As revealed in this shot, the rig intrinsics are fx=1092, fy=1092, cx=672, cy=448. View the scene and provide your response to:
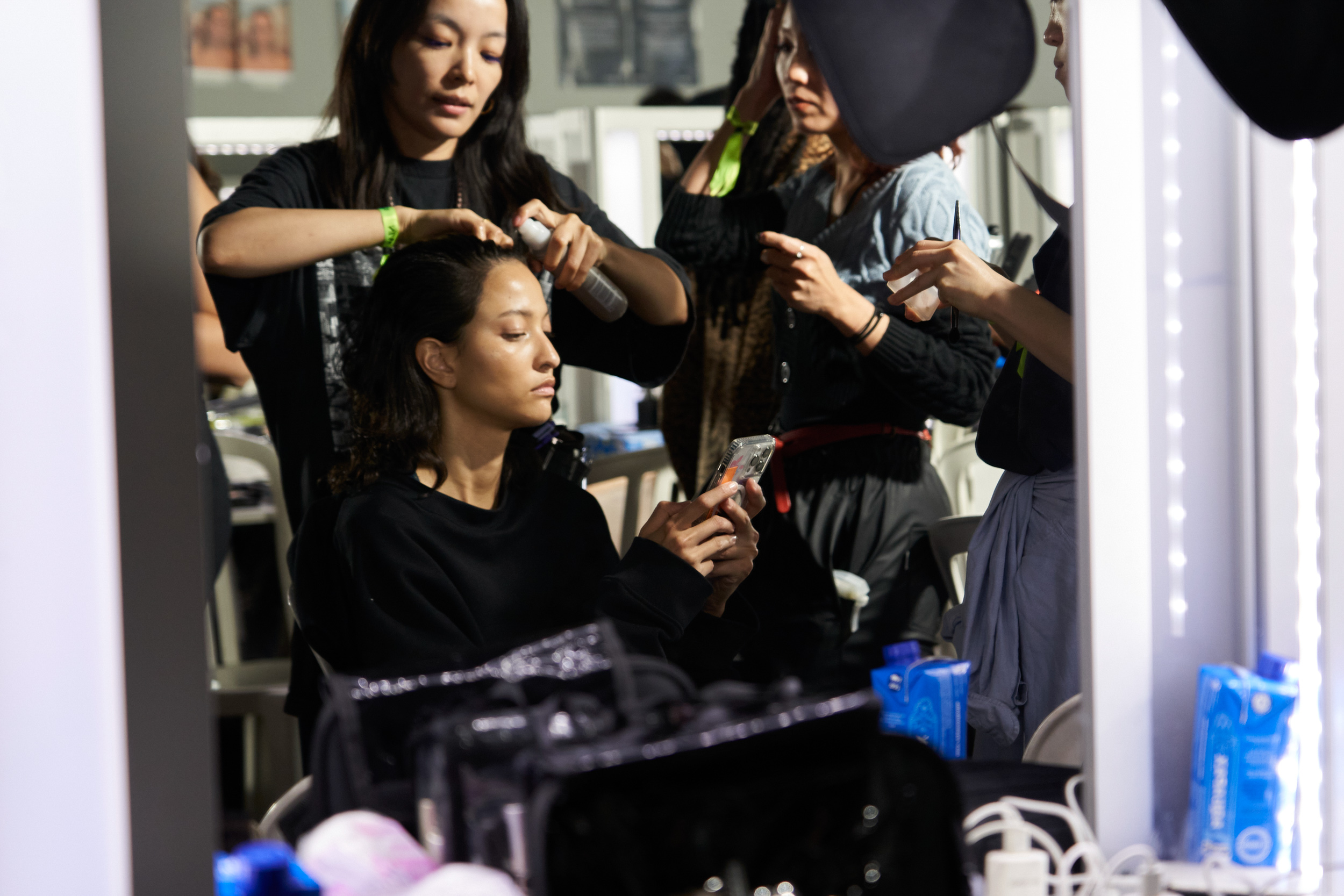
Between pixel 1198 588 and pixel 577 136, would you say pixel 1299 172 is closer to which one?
pixel 1198 588

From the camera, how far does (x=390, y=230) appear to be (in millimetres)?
1142

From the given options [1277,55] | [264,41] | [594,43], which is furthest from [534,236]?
[1277,55]

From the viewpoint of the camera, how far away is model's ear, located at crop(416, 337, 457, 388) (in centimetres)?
112

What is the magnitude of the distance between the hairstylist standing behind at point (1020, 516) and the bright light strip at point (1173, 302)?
17 centimetres

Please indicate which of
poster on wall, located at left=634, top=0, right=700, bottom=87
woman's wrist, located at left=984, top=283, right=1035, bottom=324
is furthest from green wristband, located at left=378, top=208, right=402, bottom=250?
woman's wrist, located at left=984, top=283, right=1035, bottom=324

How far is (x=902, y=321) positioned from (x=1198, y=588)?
0.41 metres

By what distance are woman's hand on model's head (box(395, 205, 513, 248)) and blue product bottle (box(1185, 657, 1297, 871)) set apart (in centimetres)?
79

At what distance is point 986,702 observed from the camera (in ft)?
3.77

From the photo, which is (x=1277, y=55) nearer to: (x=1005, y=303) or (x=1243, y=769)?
(x=1005, y=303)

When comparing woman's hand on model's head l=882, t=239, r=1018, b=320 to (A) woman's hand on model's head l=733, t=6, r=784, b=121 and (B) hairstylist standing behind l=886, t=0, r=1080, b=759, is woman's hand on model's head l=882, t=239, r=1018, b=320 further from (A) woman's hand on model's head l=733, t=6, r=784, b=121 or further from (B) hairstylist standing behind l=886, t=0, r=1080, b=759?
(A) woman's hand on model's head l=733, t=6, r=784, b=121

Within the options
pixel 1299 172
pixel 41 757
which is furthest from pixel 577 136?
pixel 41 757

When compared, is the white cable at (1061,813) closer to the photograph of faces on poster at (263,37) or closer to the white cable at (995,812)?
the white cable at (995,812)

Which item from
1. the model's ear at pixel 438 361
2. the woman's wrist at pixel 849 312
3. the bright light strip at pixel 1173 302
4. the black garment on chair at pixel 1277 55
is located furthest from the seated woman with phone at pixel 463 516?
the black garment on chair at pixel 1277 55

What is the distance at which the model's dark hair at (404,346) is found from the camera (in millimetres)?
1121
